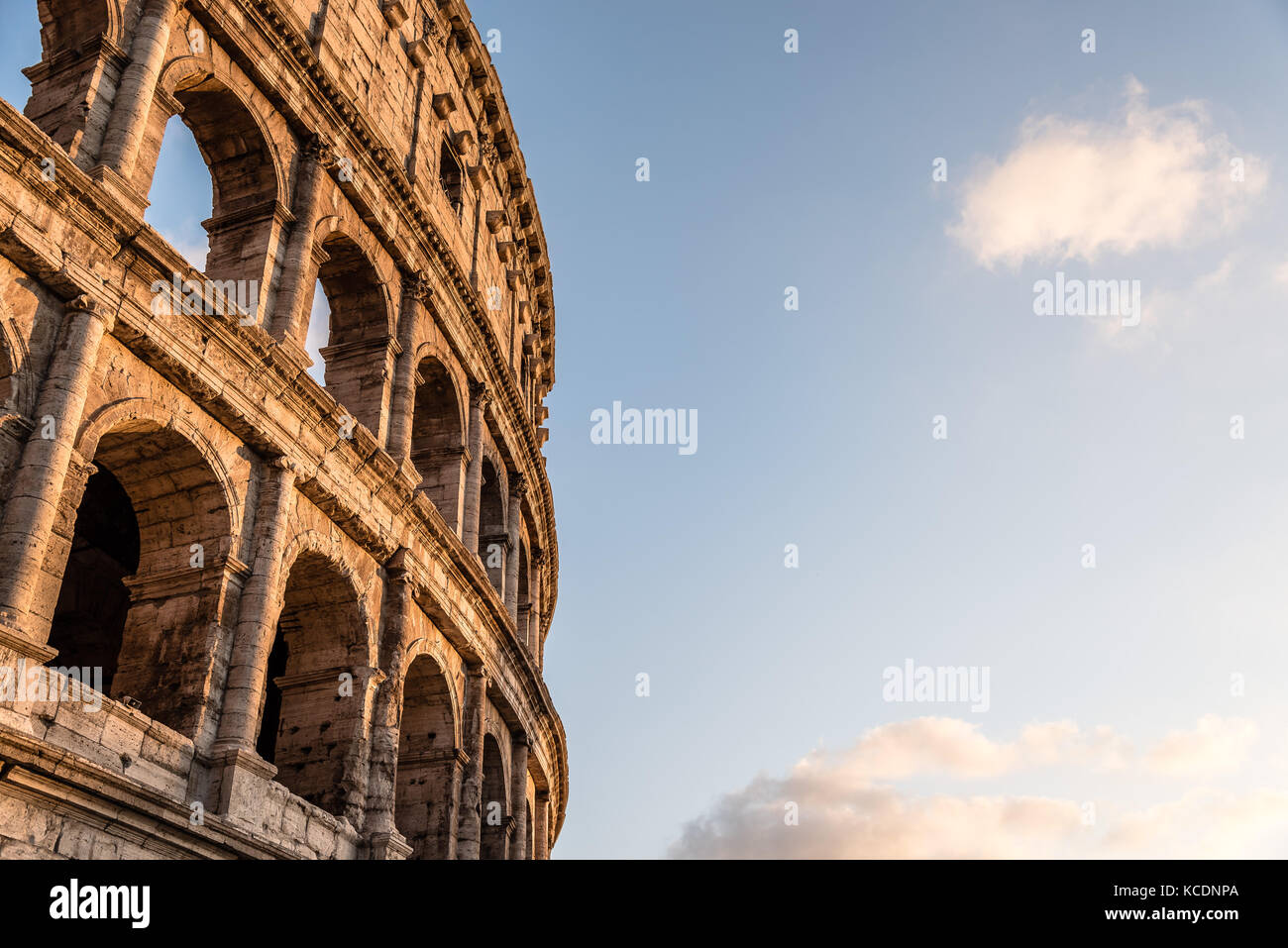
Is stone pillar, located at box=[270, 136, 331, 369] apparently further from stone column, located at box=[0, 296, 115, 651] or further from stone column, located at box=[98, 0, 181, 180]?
stone column, located at box=[0, 296, 115, 651]

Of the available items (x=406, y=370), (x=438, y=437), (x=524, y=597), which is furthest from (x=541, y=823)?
(x=406, y=370)

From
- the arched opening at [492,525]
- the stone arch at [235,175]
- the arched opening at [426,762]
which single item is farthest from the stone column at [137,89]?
the arched opening at [492,525]

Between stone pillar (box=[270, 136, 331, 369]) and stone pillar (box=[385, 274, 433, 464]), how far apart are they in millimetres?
2116

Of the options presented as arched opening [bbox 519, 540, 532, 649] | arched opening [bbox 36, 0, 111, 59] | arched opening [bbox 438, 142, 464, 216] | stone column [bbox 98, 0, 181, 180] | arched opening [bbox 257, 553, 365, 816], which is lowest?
arched opening [bbox 257, 553, 365, 816]

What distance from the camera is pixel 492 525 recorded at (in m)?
20.8

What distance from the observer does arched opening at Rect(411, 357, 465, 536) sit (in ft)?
57.9

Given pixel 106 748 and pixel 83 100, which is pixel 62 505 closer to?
pixel 106 748

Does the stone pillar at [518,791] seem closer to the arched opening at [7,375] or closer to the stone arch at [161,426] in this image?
the stone arch at [161,426]

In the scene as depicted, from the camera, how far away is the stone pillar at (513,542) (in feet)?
66.5

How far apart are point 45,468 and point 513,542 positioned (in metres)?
12.0

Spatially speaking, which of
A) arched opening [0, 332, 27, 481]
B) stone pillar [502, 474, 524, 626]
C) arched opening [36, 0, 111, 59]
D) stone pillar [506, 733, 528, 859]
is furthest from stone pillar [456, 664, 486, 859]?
arched opening [36, 0, 111, 59]

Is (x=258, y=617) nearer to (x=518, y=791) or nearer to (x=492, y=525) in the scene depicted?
(x=518, y=791)
